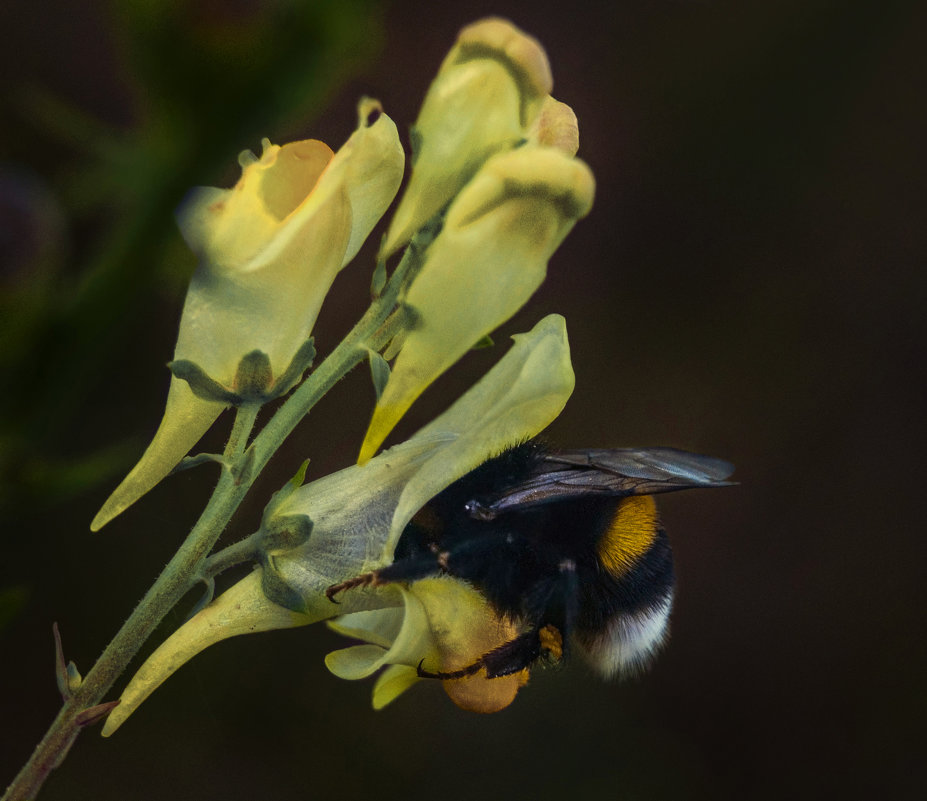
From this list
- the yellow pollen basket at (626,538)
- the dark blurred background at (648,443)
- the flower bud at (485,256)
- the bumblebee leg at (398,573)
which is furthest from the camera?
the dark blurred background at (648,443)

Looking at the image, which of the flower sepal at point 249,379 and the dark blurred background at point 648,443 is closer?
the flower sepal at point 249,379

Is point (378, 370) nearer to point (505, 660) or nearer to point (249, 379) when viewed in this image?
point (249, 379)

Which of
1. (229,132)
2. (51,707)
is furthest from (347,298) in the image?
(229,132)

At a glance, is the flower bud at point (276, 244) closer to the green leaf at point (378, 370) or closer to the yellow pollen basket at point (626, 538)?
the green leaf at point (378, 370)

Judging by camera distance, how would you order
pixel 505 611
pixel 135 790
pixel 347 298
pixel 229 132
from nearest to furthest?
pixel 229 132
pixel 505 611
pixel 135 790
pixel 347 298

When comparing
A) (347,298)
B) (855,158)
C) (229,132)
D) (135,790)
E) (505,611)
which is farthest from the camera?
(855,158)

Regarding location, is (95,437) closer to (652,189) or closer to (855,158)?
(652,189)

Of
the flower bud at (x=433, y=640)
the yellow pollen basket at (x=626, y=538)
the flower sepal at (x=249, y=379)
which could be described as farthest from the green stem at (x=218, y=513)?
the yellow pollen basket at (x=626, y=538)
